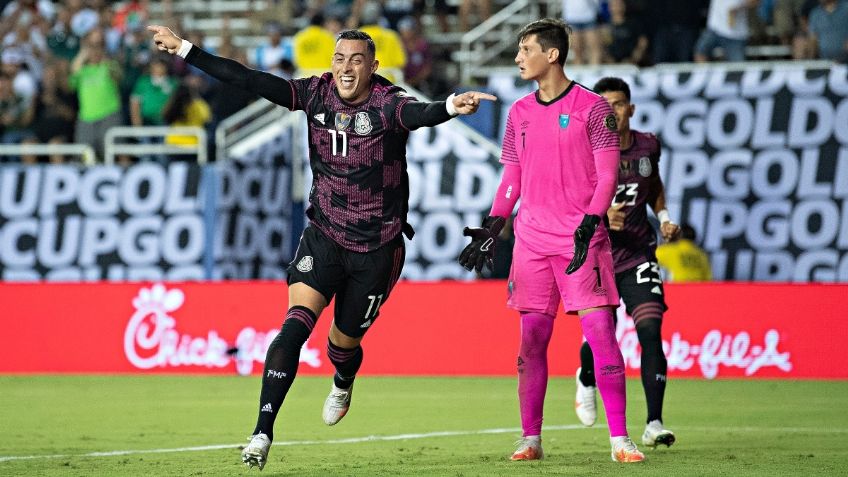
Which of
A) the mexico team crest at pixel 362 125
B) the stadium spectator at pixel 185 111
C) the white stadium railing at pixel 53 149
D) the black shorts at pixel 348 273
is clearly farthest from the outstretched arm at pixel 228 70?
the stadium spectator at pixel 185 111

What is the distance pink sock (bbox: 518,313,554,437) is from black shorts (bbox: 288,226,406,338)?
0.89m

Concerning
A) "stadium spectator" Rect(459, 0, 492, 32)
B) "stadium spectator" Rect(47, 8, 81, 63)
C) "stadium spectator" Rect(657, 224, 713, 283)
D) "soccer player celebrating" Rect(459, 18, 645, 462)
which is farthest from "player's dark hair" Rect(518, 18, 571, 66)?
"stadium spectator" Rect(47, 8, 81, 63)

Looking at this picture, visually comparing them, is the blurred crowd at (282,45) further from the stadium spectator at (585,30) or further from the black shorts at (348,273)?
the black shorts at (348,273)

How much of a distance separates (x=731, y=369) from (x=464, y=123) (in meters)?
6.78

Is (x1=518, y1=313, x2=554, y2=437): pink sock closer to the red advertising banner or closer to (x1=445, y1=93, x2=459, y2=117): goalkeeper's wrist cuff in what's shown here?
(x1=445, y1=93, x2=459, y2=117): goalkeeper's wrist cuff

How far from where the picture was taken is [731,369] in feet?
51.3

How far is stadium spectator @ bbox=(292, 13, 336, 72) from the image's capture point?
68.1ft

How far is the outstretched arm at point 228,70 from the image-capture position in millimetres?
8578

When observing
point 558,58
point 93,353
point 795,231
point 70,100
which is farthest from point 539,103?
point 70,100

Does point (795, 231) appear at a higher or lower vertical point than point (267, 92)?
lower

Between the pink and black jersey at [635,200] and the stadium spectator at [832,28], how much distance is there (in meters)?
10.1

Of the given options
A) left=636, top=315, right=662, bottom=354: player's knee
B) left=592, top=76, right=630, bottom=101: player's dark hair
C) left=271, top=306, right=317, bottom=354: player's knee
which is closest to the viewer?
left=271, top=306, right=317, bottom=354: player's knee

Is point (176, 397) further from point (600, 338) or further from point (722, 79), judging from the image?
point (722, 79)

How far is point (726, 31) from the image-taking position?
2033 cm
